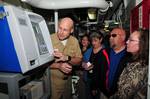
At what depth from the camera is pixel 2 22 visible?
1210 mm

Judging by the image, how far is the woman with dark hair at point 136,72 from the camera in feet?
5.80

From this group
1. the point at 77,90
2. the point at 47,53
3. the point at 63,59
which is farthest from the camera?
the point at 77,90

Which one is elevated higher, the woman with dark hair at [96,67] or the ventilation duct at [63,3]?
the ventilation duct at [63,3]

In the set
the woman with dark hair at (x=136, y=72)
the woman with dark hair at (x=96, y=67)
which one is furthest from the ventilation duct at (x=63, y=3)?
the woman with dark hair at (x=136, y=72)

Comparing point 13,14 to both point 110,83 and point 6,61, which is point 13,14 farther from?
point 110,83

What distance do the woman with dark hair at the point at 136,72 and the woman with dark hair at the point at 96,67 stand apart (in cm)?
82

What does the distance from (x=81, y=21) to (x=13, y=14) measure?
21.7 ft

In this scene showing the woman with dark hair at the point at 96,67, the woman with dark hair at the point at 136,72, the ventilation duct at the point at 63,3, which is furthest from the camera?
the woman with dark hair at the point at 96,67

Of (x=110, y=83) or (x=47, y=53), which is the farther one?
(x=110, y=83)

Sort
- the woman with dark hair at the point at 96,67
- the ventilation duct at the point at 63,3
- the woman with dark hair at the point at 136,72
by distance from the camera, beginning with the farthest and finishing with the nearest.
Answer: the woman with dark hair at the point at 96,67, the ventilation duct at the point at 63,3, the woman with dark hair at the point at 136,72

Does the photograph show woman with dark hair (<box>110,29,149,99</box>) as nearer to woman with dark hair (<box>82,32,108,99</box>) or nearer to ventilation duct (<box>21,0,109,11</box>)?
woman with dark hair (<box>82,32,108,99</box>)

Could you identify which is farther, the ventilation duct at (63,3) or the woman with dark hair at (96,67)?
the woman with dark hair at (96,67)

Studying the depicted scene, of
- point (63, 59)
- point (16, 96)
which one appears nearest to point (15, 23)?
point (16, 96)

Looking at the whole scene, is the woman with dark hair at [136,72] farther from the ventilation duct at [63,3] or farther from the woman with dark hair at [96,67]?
the ventilation duct at [63,3]
